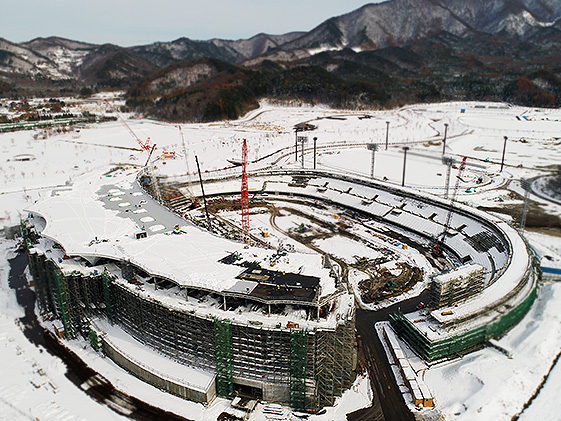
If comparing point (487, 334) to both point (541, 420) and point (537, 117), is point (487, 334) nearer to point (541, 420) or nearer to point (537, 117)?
point (541, 420)

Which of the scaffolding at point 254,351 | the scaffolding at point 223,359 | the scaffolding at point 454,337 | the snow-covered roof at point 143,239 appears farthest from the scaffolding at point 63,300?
the scaffolding at point 454,337

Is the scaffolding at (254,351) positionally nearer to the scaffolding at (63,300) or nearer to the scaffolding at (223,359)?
the scaffolding at (223,359)

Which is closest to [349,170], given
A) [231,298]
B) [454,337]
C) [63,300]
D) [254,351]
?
[454,337]

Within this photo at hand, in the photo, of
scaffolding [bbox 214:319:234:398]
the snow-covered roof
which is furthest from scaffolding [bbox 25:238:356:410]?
the snow-covered roof

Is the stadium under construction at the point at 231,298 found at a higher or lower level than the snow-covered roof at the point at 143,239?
lower

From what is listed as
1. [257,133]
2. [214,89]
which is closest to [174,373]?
[257,133]

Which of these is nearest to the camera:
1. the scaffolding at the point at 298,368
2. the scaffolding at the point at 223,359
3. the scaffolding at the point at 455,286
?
the scaffolding at the point at 298,368

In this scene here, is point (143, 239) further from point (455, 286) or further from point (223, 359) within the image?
point (455, 286)
